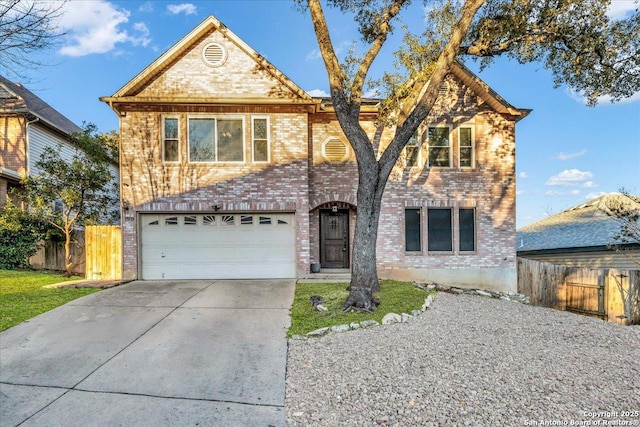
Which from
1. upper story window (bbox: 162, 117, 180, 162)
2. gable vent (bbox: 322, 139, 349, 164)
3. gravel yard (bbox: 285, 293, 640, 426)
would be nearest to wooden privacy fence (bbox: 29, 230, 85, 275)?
upper story window (bbox: 162, 117, 180, 162)

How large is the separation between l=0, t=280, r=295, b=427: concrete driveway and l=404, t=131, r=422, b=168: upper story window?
6465 millimetres

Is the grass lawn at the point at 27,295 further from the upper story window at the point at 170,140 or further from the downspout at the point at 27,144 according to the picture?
the downspout at the point at 27,144

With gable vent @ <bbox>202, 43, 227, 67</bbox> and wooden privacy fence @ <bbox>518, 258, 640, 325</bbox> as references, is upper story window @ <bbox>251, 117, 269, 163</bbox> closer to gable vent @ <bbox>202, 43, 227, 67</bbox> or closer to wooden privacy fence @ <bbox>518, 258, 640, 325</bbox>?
gable vent @ <bbox>202, 43, 227, 67</bbox>

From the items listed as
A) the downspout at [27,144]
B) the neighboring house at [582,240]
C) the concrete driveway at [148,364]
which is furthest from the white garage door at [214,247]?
the neighboring house at [582,240]

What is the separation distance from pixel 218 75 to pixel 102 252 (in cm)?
663

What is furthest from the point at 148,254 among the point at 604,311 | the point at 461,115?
the point at 604,311

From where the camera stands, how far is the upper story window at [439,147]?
39.6 ft

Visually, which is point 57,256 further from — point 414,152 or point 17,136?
point 414,152

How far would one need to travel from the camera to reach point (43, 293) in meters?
8.99

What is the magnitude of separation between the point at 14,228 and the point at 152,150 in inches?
232

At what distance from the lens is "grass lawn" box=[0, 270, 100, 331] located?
23.2 ft

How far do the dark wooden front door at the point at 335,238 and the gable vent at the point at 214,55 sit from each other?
19.3 ft

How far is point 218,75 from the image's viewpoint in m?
11.2

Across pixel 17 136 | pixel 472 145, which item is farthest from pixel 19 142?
pixel 472 145
